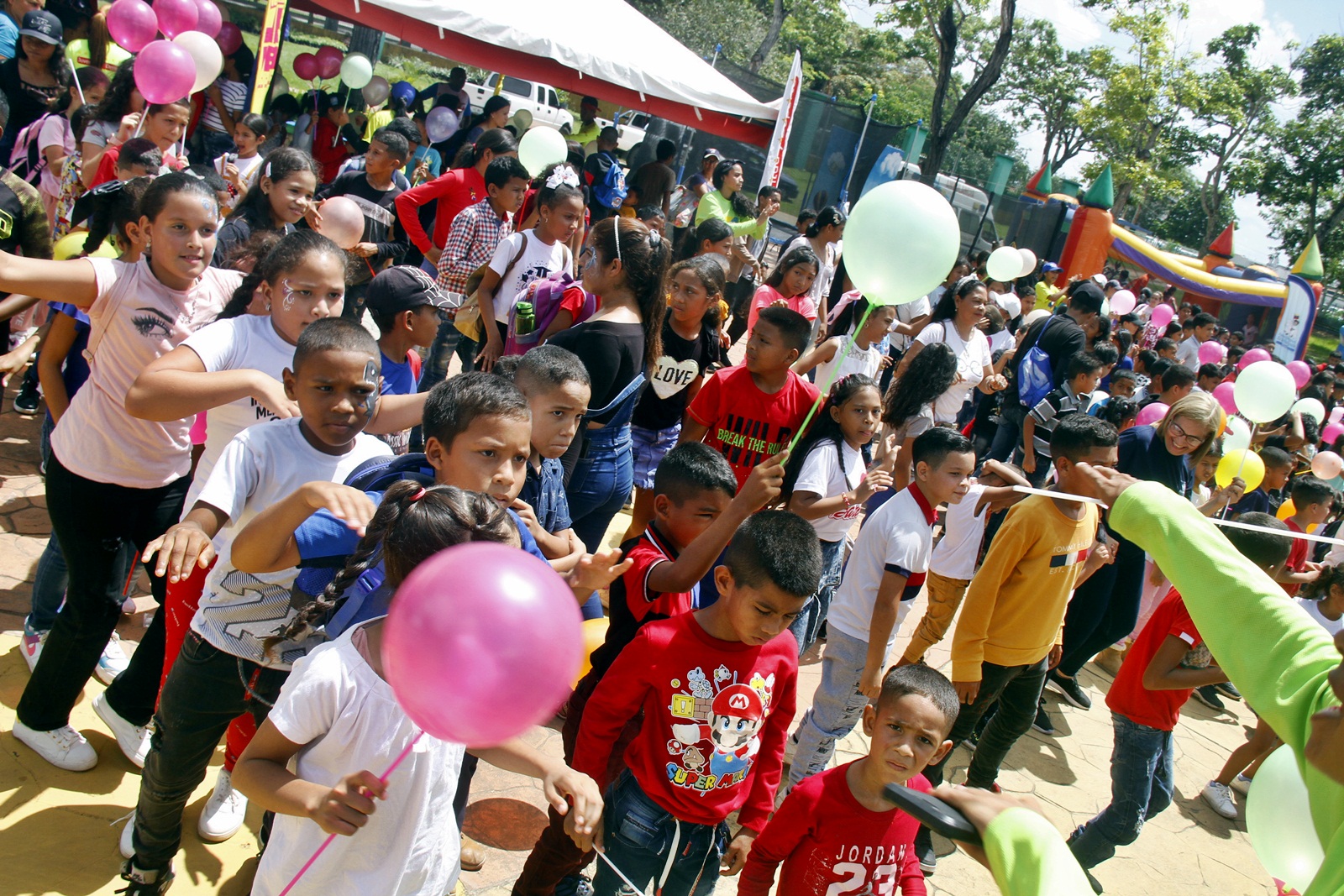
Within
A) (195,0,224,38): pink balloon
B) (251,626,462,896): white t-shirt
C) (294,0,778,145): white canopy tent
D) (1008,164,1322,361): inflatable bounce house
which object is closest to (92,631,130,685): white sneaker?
(251,626,462,896): white t-shirt

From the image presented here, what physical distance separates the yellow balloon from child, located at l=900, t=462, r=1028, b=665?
10.2ft

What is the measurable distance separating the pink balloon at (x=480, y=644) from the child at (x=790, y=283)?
4.49 meters

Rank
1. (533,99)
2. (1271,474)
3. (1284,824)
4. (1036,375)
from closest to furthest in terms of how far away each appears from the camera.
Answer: (1284,824) → (1036,375) → (1271,474) → (533,99)

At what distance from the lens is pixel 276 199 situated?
164 inches

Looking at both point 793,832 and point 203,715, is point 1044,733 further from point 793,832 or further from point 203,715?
point 203,715

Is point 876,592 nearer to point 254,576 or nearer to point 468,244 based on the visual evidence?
point 254,576

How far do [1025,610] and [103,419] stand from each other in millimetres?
3269

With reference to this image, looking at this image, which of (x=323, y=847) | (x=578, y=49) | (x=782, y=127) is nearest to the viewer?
(x=323, y=847)

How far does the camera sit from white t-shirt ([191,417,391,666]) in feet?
7.20

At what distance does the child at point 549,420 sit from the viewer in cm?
286

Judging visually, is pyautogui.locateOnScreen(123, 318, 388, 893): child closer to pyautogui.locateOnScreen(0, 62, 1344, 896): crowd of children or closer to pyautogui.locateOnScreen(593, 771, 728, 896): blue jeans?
pyautogui.locateOnScreen(0, 62, 1344, 896): crowd of children

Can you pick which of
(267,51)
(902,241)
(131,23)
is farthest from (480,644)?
(267,51)

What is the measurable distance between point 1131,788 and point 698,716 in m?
2.07

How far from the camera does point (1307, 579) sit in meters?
5.23
